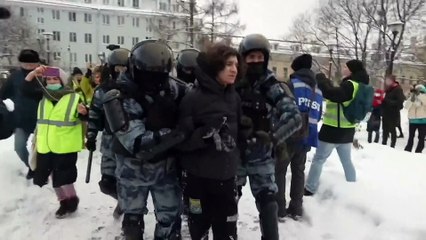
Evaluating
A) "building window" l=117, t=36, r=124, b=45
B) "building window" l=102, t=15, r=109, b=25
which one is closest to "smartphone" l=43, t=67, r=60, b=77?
"building window" l=117, t=36, r=124, b=45

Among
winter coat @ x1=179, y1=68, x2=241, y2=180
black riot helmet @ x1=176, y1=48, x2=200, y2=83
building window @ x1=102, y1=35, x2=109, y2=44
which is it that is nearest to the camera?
winter coat @ x1=179, y1=68, x2=241, y2=180

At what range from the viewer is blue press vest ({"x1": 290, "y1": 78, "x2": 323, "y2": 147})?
4.79 meters

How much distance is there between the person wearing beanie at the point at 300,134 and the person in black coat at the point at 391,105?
6.58 metres

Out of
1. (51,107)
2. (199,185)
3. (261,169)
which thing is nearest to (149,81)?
(199,185)

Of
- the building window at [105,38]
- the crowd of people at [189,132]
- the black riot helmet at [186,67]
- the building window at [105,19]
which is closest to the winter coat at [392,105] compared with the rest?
the crowd of people at [189,132]

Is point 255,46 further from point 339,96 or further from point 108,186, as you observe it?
point 108,186

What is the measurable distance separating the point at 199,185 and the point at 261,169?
784 millimetres

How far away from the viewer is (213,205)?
3395mm

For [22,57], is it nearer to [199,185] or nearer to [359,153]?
[199,185]

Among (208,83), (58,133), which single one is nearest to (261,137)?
(208,83)

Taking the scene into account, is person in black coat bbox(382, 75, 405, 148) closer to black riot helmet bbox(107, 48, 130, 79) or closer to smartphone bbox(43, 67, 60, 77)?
black riot helmet bbox(107, 48, 130, 79)

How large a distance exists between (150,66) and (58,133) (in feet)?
7.04

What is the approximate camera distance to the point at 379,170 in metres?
6.09

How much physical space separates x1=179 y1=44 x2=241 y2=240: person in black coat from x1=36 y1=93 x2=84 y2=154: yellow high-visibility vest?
6.89 ft
